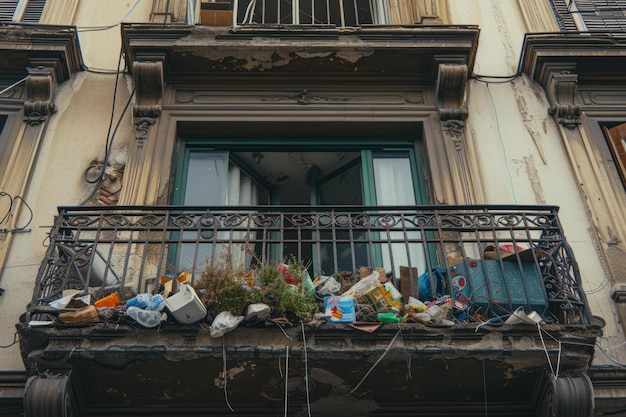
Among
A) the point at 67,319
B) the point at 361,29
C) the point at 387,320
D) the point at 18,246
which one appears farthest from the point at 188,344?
the point at 361,29

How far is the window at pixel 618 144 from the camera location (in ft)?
24.4

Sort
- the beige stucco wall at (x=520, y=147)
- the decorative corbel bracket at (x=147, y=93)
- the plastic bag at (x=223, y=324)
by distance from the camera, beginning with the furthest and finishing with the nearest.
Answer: the decorative corbel bracket at (x=147, y=93)
the beige stucco wall at (x=520, y=147)
the plastic bag at (x=223, y=324)

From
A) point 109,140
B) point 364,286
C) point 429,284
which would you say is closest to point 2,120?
point 109,140

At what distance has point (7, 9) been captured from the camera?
912 centimetres

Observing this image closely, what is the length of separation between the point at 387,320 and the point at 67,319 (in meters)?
2.38

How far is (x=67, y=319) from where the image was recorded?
512 cm

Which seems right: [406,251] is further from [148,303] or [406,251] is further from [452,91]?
[452,91]

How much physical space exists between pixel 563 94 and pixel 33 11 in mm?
6768

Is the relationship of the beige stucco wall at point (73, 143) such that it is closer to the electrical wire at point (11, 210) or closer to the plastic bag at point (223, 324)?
the electrical wire at point (11, 210)

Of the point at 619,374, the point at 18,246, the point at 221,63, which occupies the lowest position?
the point at 619,374

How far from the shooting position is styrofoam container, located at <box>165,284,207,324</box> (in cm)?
508

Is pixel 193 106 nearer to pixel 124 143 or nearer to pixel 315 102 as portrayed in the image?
pixel 124 143

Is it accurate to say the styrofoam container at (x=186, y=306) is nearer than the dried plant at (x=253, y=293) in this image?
Yes

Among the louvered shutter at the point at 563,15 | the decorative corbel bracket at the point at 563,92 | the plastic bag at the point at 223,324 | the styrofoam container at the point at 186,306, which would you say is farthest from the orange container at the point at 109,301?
the louvered shutter at the point at 563,15
